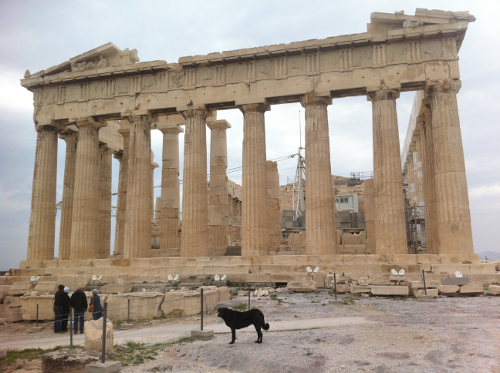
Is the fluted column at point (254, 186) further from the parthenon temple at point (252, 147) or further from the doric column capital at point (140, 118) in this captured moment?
the doric column capital at point (140, 118)

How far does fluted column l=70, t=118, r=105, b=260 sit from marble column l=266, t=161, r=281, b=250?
10599mm

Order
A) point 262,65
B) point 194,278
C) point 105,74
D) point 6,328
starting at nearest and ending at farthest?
1. point 6,328
2. point 194,278
3. point 262,65
4. point 105,74

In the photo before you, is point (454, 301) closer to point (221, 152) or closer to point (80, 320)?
point (80, 320)

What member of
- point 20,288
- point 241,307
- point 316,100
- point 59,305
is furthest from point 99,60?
point 241,307

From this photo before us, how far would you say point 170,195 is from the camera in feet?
93.0

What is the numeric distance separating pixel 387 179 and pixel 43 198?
62.8 ft

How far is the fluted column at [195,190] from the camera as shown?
23.0m

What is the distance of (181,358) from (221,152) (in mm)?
20530

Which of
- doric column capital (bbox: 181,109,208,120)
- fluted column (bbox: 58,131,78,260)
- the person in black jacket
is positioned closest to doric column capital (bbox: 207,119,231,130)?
doric column capital (bbox: 181,109,208,120)

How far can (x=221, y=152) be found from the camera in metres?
28.3

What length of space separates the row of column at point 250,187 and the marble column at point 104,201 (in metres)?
2.38

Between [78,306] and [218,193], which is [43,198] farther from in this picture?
[78,306]

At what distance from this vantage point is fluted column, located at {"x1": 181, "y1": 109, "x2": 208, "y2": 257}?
23047 millimetres

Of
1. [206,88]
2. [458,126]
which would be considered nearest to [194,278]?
[206,88]
